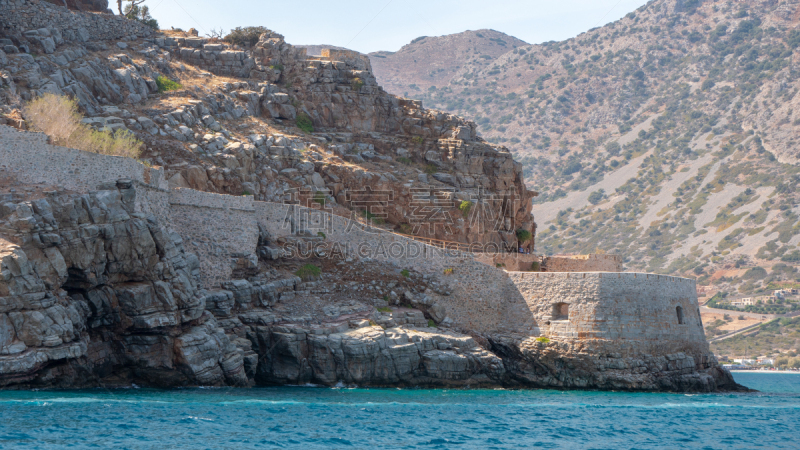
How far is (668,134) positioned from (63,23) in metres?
113

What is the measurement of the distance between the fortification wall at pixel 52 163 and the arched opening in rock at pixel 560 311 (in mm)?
19715

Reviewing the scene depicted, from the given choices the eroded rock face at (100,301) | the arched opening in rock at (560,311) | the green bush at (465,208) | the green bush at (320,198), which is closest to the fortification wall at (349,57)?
the green bush at (320,198)

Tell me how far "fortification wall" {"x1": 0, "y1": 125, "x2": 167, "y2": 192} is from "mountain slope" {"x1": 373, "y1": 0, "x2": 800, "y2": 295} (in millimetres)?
91493

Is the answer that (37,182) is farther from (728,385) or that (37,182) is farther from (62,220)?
(728,385)

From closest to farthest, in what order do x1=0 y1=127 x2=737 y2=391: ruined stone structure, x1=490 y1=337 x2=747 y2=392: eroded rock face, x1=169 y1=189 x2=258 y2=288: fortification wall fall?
1. x1=0 y1=127 x2=737 y2=391: ruined stone structure
2. x1=169 y1=189 x2=258 y2=288: fortification wall
3. x1=490 y1=337 x2=747 y2=392: eroded rock face

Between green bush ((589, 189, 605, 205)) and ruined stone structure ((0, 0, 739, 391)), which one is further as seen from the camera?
green bush ((589, 189, 605, 205))

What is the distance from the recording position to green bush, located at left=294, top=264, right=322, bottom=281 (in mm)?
36781

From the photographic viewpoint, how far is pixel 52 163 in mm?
28312

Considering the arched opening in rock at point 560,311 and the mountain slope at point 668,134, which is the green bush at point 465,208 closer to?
the arched opening in rock at point 560,311

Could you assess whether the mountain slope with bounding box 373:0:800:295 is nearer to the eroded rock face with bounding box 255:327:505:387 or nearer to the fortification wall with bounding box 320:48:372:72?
the fortification wall with bounding box 320:48:372:72

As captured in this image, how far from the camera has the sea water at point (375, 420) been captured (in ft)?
70.9

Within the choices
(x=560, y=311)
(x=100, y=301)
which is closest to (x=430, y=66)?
(x=560, y=311)

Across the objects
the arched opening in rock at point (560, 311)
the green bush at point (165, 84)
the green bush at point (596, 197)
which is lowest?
the arched opening in rock at point (560, 311)

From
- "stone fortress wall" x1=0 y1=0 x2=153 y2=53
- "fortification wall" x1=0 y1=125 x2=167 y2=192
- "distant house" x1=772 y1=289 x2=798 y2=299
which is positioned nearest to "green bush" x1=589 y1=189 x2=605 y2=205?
"distant house" x1=772 y1=289 x2=798 y2=299
